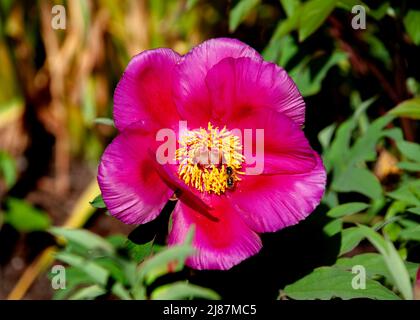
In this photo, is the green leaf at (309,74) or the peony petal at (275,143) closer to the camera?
the peony petal at (275,143)

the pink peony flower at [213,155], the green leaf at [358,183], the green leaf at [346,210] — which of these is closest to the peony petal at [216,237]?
the pink peony flower at [213,155]

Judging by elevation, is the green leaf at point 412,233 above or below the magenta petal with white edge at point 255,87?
below

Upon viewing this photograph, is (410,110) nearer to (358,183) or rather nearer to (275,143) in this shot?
(358,183)

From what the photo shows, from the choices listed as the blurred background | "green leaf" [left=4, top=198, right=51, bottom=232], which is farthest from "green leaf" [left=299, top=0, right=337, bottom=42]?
"green leaf" [left=4, top=198, right=51, bottom=232]

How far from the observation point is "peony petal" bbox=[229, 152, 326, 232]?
786 mm

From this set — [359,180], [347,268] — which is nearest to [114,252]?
[347,268]

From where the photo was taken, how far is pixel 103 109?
2.07 m

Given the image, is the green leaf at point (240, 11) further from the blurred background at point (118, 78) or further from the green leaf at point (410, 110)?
the green leaf at point (410, 110)

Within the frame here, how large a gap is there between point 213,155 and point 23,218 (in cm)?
108

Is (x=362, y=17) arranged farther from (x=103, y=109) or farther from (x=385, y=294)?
(x=103, y=109)

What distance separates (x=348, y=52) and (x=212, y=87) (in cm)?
51

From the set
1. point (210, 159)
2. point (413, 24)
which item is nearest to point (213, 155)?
point (210, 159)

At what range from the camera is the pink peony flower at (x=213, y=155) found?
30.9 inches

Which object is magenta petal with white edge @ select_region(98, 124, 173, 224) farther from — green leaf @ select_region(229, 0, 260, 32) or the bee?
green leaf @ select_region(229, 0, 260, 32)
